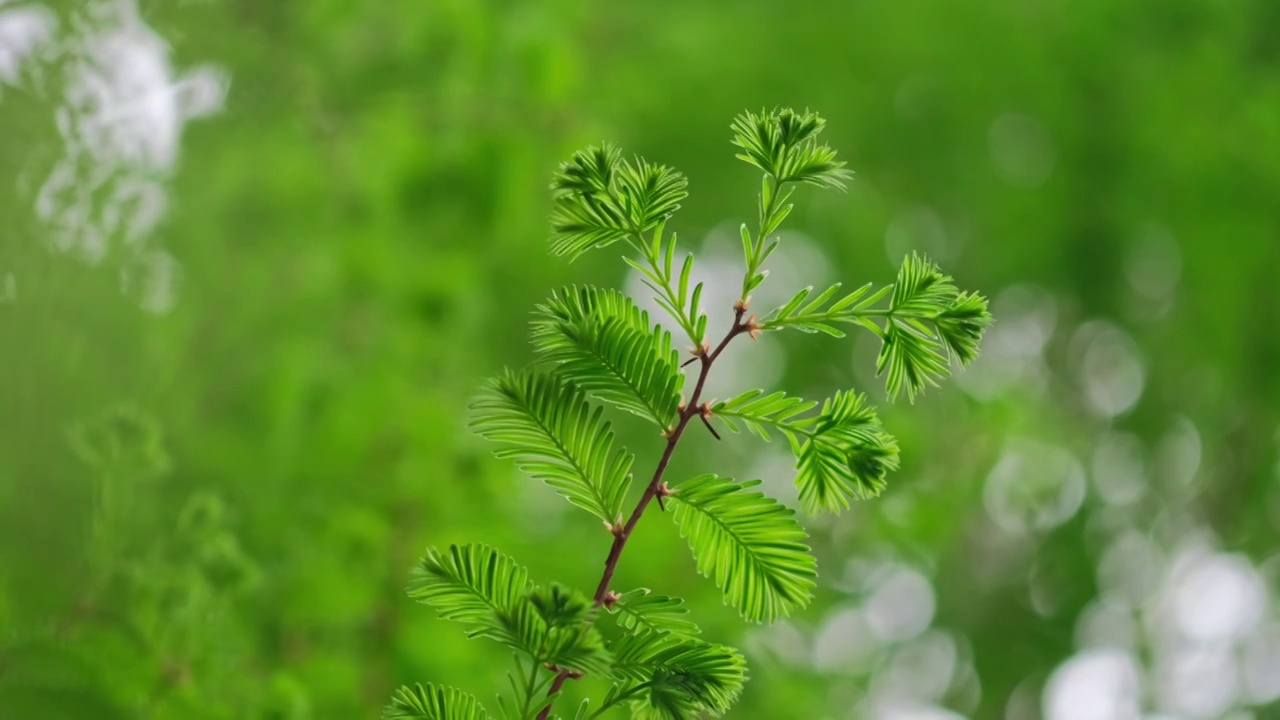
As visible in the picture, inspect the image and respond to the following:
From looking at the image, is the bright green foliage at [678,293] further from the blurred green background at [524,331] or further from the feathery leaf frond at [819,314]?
the blurred green background at [524,331]

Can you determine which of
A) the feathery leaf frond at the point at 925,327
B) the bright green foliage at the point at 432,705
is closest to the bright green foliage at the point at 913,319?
the feathery leaf frond at the point at 925,327

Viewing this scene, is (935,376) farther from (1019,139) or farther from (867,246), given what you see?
(1019,139)

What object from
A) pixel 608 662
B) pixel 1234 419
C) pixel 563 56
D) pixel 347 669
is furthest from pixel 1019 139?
pixel 608 662

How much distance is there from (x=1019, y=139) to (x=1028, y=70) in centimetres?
17

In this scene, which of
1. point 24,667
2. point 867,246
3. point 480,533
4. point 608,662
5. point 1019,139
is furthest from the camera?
point 1019,139

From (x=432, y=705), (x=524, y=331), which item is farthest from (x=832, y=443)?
(x=524, y=331)

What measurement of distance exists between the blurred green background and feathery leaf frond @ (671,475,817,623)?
0.19 m

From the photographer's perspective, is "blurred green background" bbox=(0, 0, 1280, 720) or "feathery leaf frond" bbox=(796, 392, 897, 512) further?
"blurred green background" bbox=(0, 0, 1280, 720)

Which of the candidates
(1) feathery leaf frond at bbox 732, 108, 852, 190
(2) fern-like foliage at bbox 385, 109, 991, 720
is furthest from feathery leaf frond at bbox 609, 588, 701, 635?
(1) feathery leaf frond at bbox 732, 108, 852, 190

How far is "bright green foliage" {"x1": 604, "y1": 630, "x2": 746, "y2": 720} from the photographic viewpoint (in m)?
0.26

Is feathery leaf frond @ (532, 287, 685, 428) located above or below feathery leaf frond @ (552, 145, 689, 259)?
below

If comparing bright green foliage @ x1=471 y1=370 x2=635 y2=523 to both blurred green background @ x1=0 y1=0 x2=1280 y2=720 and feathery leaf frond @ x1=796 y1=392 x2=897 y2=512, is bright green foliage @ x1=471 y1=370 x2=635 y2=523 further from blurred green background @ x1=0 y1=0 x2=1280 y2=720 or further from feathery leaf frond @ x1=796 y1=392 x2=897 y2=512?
blurred green background @ x1=0 y1=0 x2=1280 y2=720

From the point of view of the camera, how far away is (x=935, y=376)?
0.97 feet

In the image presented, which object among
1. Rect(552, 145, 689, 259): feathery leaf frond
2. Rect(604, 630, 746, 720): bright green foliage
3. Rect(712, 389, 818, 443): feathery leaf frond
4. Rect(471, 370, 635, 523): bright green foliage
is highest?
Rect(552, 145, 689, 259): feathery leaf frond
